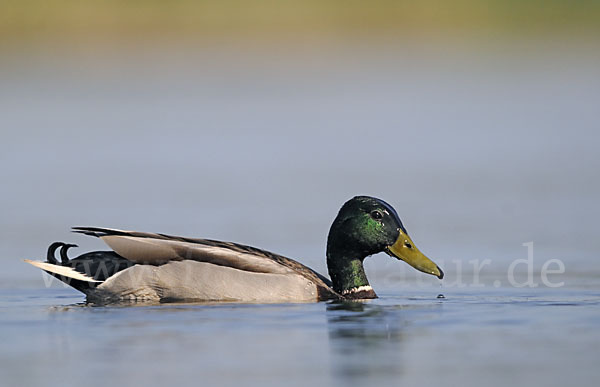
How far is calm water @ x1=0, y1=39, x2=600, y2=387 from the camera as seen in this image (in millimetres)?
8391

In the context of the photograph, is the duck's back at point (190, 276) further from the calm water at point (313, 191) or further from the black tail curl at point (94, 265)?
the calm water at point (313, 191)

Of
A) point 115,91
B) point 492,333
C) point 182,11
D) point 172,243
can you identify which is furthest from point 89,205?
point 182,11

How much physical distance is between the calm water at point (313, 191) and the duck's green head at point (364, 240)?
1.22 feet

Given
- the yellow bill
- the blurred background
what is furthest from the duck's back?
the blurred background

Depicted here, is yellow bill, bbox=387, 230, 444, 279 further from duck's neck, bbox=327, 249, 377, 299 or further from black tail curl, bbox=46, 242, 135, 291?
black tail curl, bbox=46, 242, 135, 291

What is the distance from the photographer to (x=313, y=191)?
16953 millimetres

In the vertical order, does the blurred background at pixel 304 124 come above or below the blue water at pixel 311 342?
above

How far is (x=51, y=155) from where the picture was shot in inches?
794

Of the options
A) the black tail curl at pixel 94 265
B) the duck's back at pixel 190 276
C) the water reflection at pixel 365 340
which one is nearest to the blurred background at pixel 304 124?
the black tail curl at pixel 94 265

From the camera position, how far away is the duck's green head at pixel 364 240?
440 inches

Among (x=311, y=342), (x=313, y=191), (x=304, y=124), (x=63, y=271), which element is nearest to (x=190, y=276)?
(x=63, y=271)

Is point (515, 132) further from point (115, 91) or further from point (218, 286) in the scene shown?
point (218, 286)

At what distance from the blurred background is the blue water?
174cm

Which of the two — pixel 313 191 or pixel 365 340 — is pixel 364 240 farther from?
pixel 313 191
